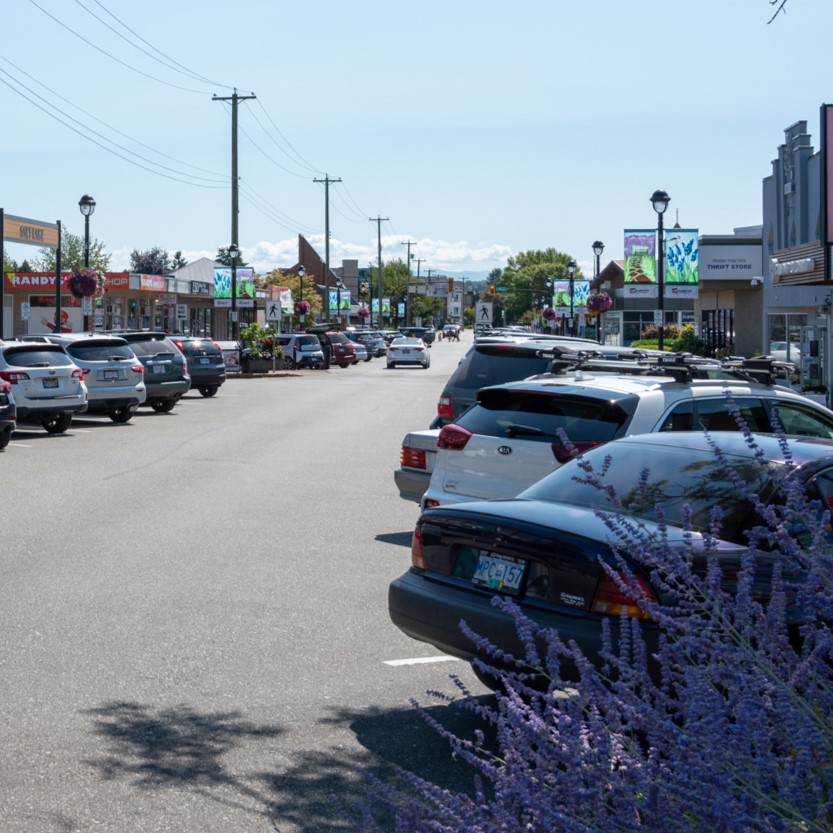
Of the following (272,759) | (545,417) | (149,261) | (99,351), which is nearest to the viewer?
(272,759)

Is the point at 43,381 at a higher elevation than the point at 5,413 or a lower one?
higher

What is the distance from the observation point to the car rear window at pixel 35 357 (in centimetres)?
2378

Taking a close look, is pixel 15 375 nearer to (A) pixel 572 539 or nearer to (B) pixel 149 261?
(A) pixel 572 539

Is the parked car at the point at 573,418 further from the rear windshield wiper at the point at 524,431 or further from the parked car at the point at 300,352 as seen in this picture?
the parked car at the point at 300,352

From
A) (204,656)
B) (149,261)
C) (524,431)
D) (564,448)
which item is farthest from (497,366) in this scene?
(149,261)

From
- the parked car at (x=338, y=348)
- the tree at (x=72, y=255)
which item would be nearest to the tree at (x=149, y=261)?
the tree at (x=72, y=255)

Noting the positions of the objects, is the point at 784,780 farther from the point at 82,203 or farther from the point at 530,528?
the point at 82,203

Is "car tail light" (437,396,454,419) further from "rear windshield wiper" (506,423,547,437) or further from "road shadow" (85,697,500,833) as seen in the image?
"road shadow" (85,697,500,833)

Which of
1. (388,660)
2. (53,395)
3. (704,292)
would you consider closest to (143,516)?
(388,660)

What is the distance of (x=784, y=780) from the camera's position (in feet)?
9.48

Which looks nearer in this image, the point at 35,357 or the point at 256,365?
the point at 35,357

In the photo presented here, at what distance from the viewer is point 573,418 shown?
9.62 m

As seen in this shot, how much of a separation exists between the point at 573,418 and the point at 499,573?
11.5 feet

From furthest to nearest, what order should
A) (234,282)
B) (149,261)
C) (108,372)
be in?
(149,261)
(234,282)
(108,372)
